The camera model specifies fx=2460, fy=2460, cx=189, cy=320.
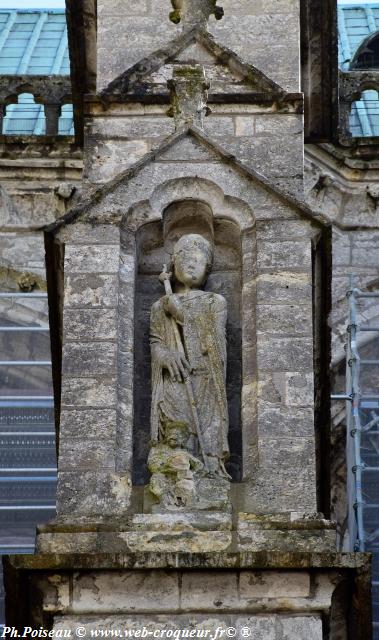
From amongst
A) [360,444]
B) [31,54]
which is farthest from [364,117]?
[360,444]

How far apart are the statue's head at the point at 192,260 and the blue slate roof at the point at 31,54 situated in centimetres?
837

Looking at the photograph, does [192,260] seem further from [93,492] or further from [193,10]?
[193,10]

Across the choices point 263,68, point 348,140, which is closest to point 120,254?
point 263,68

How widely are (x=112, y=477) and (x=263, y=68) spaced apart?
367cm

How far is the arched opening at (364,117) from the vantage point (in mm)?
21516

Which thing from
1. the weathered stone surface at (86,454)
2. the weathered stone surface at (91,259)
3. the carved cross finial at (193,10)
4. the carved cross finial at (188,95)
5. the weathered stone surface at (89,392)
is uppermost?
the carved cross finial at (193,10)

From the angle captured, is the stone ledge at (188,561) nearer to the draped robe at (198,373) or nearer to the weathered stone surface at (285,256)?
the draped robe at (198,373)

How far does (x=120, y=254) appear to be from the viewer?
12867 mm

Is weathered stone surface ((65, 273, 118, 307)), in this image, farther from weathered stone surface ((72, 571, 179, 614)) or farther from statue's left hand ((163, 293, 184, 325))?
weathered stone surface ((72, 571, 179, 614))

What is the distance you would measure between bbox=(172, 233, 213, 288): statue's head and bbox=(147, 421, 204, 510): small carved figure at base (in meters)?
1.01

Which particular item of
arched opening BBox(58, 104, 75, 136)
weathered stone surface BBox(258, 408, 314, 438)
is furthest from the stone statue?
arched opening BBox(58, 104, 75, 136)

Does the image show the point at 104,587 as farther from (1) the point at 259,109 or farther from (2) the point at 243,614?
(1) the point at 259,109

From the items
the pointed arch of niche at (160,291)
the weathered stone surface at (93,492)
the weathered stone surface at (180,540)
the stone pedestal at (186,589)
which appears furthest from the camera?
the pointed arch of niche at (160,291)

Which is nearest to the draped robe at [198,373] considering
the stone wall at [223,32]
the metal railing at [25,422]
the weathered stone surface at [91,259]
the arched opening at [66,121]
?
the weathered stone surface at [91,259]
